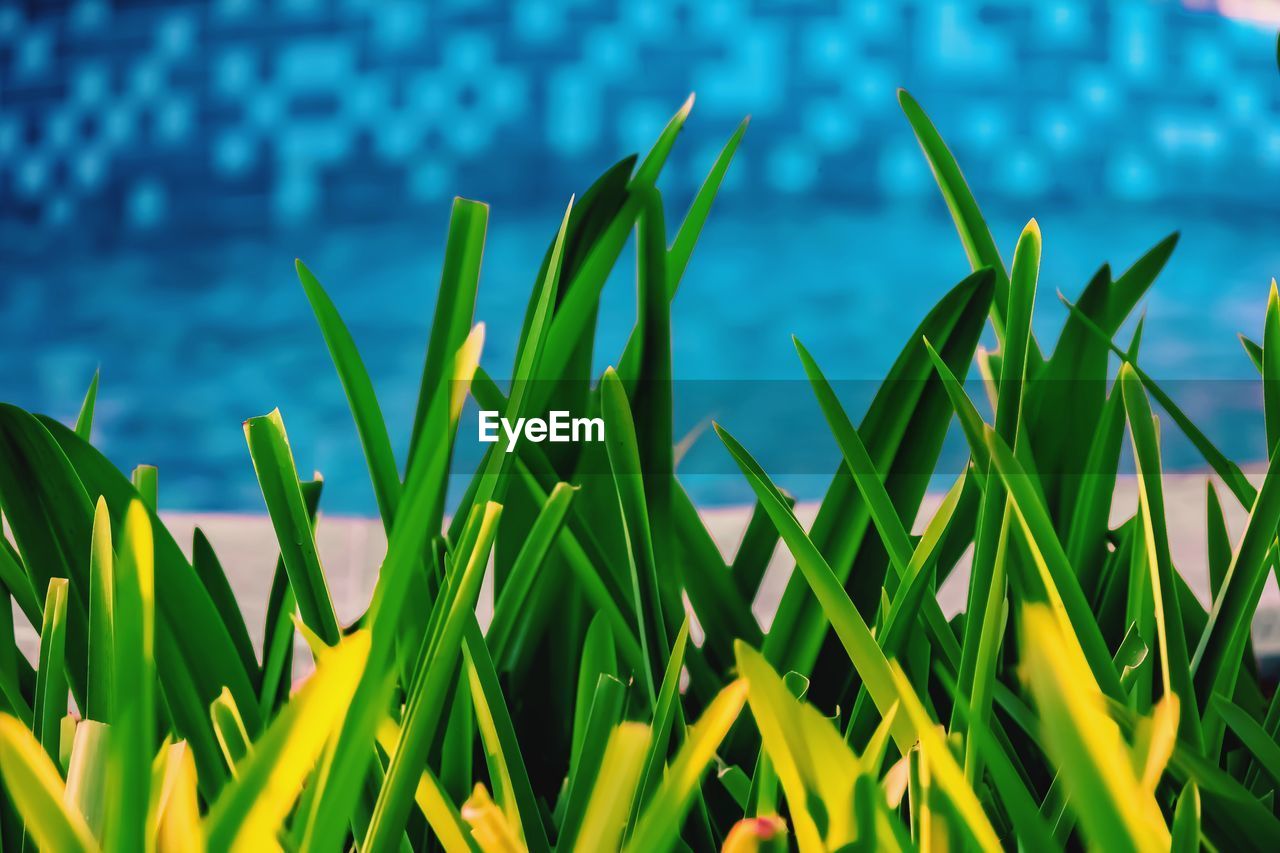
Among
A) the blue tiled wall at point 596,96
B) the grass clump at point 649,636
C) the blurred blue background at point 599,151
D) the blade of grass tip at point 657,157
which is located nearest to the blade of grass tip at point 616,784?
the grass clump at point 649,636

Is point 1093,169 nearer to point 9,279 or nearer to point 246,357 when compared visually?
point 246,357

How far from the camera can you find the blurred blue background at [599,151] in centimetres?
308

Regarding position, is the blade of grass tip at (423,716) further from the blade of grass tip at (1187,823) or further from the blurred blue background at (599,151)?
the blurred blue background at (599,151)

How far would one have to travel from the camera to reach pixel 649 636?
0.47ft

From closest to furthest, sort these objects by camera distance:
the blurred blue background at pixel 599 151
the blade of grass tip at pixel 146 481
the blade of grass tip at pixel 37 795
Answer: the blade of grass tip at pixel 37 795
the blade of grass tip at pixel 146 481
the blurred blue background at pixel 599 151

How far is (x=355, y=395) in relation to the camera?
162mm

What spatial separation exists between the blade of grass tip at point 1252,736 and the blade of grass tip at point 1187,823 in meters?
0.03

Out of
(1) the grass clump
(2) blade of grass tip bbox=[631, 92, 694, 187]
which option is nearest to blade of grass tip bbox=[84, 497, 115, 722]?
(1) the grass clump

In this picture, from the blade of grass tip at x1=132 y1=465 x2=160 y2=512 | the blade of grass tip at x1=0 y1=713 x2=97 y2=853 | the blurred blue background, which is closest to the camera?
the blade of grass tip at x1=0 y1=713 x2=97 y2=853

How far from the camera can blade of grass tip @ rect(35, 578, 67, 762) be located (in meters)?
0.11

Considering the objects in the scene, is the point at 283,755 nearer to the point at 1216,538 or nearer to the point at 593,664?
the point at 593,664

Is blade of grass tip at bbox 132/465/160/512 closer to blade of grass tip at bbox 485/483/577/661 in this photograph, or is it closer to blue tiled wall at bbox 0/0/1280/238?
blade of grass tip at bbox 485/483/577/661

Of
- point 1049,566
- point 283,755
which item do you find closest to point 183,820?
point 283,755

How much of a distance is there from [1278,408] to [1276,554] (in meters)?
0.03
